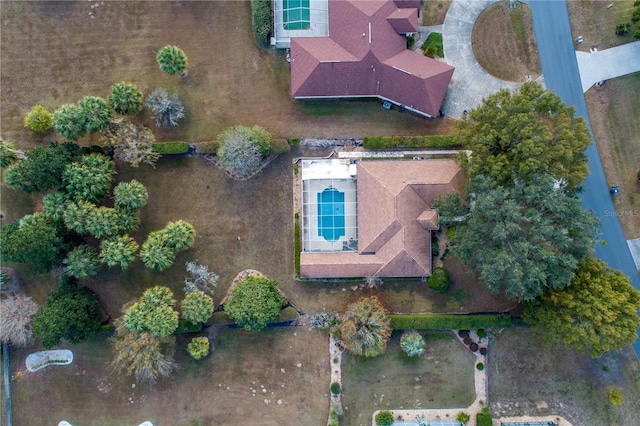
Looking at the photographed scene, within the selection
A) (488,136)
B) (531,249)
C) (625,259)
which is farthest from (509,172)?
(625,259)

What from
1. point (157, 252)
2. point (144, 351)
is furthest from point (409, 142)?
point (144, 351)

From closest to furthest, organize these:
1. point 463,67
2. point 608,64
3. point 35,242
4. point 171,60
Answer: point 35,242 < point 171,60 < point 608,64 < point 463,67

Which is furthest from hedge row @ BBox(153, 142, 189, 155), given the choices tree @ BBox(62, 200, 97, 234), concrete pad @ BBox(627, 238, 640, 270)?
concrete pad @ BBox(627, 238, 640, 270)

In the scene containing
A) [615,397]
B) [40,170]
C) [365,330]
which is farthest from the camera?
[615,397]

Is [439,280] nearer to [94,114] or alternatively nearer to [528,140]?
[528,140]

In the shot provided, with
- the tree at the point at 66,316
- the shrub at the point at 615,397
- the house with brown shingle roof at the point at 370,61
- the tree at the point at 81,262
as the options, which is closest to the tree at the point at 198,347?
the tree at the point at 66,316

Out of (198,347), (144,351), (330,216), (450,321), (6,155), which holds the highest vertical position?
(6,155)

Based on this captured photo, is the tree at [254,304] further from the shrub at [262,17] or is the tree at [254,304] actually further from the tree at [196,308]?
the shrub at [262,17]
